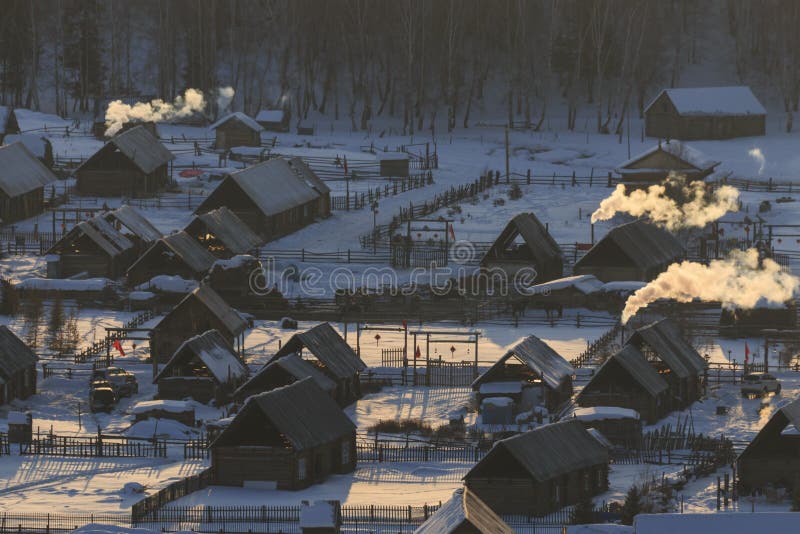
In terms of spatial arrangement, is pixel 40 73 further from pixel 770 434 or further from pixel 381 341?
pixel 770 434

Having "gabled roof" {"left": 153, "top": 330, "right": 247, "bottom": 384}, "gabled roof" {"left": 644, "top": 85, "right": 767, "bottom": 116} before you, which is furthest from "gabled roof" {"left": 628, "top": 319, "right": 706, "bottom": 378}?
"gabled roof" {"left": 644, "top": 85, "right": 767, "bottom": 116}

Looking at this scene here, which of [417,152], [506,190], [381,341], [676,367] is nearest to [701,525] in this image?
[676,367]

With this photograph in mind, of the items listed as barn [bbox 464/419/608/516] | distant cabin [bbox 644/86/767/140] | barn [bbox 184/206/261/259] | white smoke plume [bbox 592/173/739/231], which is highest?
distant cabin [bbox 644/86/767/140]

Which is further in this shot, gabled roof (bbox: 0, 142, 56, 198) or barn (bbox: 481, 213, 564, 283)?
gabled roof (bbox: 0, 142, 56, 198)

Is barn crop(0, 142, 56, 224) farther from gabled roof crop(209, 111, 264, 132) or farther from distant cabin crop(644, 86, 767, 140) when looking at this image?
distant cabin crop(644, 86, 767, 140)

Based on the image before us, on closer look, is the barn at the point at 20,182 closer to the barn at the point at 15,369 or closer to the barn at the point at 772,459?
the barn at the point at 15,369
